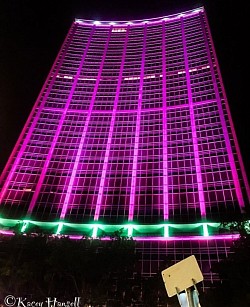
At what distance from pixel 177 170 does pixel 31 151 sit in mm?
31928

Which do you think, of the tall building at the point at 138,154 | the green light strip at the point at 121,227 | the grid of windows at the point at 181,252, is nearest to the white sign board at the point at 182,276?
the tall building at the point at 138,154

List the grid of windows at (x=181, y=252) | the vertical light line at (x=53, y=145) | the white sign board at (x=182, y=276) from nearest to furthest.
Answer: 1. the white sign board at (x=182, y=276)
2. the grid of windows at (x=181, y=252)
3. the vertical light line at (x=53, y=145)

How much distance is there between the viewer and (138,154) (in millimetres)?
63812

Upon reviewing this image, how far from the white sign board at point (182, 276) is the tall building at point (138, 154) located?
4093 centimetres

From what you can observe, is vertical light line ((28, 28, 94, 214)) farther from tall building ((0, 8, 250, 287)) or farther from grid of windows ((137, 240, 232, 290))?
grid of windows ((137, 240, 232, 290))

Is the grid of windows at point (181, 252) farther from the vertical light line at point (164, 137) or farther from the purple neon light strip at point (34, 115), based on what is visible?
the purple neon light strip at point (34, 115)

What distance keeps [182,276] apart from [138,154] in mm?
58590

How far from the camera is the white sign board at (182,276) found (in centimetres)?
525

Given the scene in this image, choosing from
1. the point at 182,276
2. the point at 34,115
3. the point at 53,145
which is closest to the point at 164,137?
the point at 53,145

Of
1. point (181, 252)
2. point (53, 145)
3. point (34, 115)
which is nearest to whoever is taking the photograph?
point (181, 252)

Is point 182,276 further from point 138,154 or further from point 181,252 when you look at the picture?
point 138,154

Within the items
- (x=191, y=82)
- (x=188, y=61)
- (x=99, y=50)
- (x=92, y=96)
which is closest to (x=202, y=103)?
(x=191, y=82)

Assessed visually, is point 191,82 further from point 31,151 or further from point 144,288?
point 144,288

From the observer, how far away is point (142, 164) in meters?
62.0
